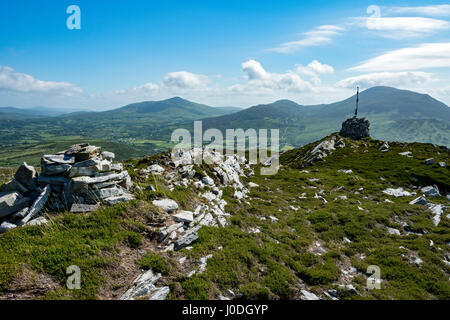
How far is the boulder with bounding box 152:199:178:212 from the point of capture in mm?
12734

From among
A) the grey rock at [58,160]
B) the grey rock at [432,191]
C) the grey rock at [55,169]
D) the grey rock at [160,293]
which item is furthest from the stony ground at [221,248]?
the grey rock at [432,191]

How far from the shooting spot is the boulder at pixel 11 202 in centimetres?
1054

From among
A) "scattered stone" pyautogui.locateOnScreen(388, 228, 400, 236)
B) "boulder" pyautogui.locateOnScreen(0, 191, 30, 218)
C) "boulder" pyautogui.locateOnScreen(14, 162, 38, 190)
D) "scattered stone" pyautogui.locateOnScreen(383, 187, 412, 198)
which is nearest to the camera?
"boulder" pyautogui.locateOnScreen(0, 191, 30, 218)

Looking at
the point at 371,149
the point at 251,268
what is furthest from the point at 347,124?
the point at 251,268

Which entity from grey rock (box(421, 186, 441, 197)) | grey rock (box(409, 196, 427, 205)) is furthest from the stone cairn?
grey rock (box(421, 186, 441, 197))

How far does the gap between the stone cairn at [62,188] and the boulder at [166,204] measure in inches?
62.7

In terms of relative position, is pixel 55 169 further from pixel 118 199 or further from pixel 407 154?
pixel 407 154

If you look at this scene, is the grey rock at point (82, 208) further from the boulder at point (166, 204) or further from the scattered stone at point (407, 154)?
the scattered stone at point (407, 154)

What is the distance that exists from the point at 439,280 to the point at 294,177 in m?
21.4

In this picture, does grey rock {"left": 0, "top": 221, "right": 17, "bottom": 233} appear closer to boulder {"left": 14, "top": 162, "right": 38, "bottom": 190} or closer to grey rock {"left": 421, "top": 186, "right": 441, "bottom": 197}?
boulder {"left": 14, "top": 162, "right": 38, "bottom": 190}

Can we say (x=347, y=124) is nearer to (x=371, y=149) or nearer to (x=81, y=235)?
(x=371, y=149)

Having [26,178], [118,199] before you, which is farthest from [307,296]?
[26,178]

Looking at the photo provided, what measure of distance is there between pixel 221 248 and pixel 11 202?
1107cm

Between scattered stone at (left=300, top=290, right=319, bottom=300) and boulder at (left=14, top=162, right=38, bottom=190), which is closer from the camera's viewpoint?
scattered stone at (left=300, top=290, right=319, bottom=300)
